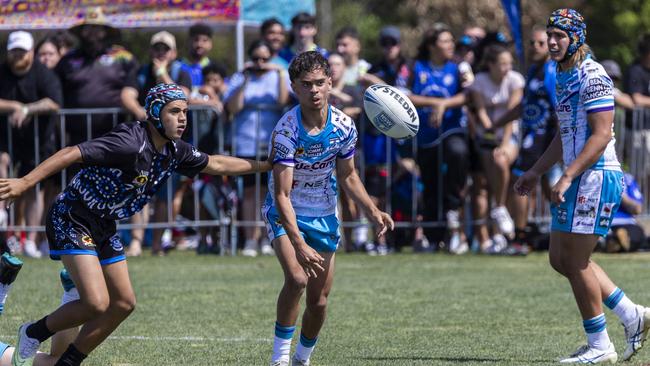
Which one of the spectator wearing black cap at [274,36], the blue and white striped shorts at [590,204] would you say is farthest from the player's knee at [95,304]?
the spectator wearing black cap at [274,36]

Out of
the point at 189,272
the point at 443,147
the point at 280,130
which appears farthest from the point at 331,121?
the point at 443,147

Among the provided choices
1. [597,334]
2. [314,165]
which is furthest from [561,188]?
[314,165]

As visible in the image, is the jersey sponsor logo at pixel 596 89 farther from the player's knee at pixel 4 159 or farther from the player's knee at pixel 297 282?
the player's knee at pixel 4 159

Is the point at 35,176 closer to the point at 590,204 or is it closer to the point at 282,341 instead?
the point at 282,341

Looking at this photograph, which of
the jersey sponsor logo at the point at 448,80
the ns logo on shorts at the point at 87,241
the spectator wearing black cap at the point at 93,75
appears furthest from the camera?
the jersey sponsor logo at the point at 448,80

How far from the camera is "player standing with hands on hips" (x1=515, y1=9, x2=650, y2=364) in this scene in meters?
7.58

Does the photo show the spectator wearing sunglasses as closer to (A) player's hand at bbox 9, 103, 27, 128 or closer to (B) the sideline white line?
(A) player's hand at bbox 9, 103, 27, 128

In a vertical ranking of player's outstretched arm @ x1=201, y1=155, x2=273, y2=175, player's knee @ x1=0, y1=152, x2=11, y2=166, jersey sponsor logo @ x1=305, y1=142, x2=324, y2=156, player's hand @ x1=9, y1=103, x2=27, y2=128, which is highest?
jersey sponsor logo @ x1=305, y1=142, x2=324, y2=156

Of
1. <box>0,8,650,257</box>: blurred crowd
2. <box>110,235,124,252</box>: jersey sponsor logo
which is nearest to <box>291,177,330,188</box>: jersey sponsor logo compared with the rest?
<box>110,235,124,252</box>: jersey sponsor logo

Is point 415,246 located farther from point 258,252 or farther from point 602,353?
point 602,353

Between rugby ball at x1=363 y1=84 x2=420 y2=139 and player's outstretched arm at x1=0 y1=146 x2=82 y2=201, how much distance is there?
79.2 inches

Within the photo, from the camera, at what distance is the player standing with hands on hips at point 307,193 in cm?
725

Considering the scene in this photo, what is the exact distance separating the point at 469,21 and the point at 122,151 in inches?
1224

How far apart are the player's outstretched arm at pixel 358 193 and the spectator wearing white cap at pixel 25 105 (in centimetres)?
685
